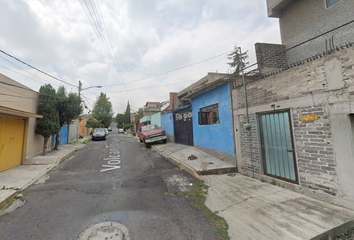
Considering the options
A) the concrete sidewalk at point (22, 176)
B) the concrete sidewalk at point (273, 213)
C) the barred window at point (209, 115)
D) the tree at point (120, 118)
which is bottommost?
the concrete sidewalk at point (273, 213)

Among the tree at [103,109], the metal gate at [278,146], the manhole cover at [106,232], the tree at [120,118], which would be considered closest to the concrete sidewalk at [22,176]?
the manhole cover at [106,232]

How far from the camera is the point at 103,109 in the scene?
40.3 meters

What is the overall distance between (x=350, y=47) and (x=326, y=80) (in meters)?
0.68

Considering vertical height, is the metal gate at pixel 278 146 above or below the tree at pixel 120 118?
below

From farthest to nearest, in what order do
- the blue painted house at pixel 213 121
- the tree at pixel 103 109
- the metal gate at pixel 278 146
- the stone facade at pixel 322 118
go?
the tree at pixel 103 109, the blue painted house at pixel 213 121, the metal gate at pixel 278 146, the stone facade at pixel 322 118

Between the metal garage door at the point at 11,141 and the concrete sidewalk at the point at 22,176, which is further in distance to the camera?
the metal garage door at the point at 11,141

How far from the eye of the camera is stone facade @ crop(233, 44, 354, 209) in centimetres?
304

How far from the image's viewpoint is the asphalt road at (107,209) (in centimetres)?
259

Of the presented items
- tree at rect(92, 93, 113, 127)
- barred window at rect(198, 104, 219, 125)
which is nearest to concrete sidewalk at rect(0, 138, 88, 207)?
barred window at rect(198, 104, 219, 125)

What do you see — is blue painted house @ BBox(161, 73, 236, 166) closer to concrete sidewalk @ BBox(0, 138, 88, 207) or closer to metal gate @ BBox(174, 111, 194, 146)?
metal gate @ BBox(174, 111, 194, 146)

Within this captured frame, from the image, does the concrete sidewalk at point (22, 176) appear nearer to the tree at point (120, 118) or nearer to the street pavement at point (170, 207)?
the street pavement at point (170, 207)

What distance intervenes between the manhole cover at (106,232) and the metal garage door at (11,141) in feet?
21.2

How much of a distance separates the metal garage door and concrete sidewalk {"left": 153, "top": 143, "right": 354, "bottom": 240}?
27.0 ft

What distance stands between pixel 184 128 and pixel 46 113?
336 inches
